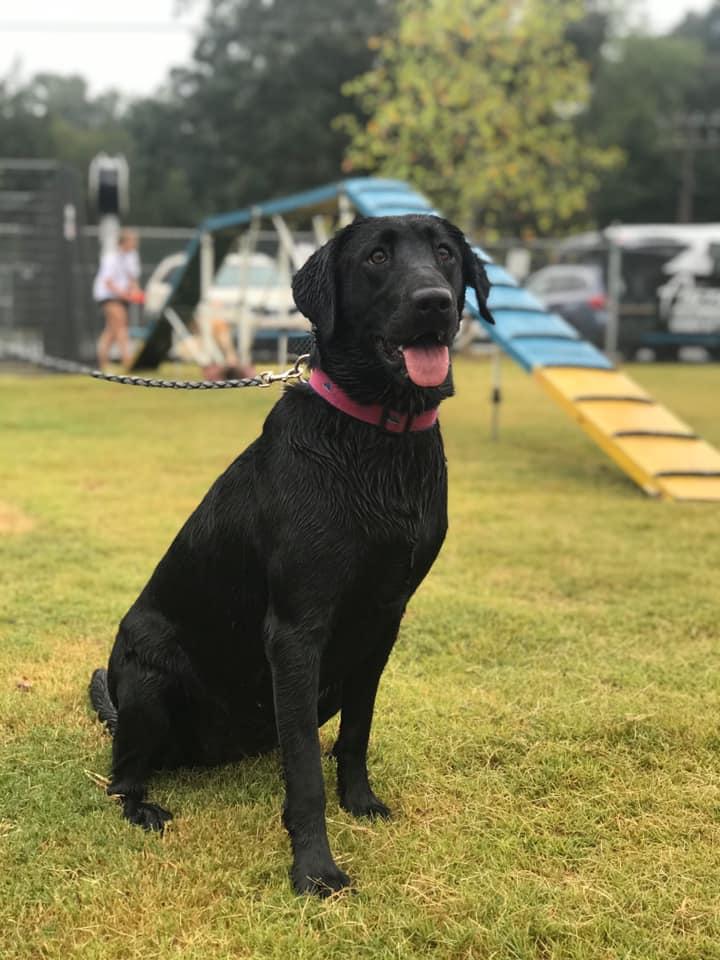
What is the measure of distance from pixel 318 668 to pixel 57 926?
78 centimetres

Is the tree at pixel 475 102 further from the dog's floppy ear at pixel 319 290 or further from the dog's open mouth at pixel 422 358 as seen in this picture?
the dog's open mouth at pixel 422 358

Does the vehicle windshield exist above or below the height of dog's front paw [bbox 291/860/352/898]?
above

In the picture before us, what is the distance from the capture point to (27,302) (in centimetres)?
1577

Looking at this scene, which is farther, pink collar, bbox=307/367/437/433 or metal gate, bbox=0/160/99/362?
metal gate, bbox=0/160/99/362

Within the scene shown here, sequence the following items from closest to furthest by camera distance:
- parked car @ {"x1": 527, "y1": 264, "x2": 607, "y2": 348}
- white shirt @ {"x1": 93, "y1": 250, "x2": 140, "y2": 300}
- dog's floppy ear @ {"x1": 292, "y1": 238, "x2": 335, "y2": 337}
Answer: dog's floppy ear @ {"x1": 292, "y1": 238, "x2": 335, "y2": 337}, white shirt @ {"x1": 93, "y1": 250, "x2": 140, "y2": 300}, parked car @ {"x1": 527, "y1": 264, "x2": 607, "y2": 348}

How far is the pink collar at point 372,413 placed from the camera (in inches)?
95.1

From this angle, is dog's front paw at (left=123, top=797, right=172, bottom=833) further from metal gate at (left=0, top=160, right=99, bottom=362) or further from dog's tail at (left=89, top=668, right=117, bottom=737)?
metal gate at (left=0, top=160, right=99, bottom=362)

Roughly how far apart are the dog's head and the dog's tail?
134cm

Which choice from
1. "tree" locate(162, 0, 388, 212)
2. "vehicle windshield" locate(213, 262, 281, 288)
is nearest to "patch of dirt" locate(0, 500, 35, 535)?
"vehicle windshield" locate(213, 262, 281, 288)

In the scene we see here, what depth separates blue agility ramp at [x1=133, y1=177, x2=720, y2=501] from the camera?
23.9 ft

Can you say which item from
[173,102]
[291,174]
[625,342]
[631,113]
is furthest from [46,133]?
[625,342]

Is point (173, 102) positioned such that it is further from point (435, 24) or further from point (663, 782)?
point (663, 782)

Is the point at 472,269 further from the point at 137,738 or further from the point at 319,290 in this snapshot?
the point at 137,738

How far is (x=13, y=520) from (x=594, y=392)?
14.8ft
